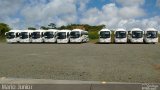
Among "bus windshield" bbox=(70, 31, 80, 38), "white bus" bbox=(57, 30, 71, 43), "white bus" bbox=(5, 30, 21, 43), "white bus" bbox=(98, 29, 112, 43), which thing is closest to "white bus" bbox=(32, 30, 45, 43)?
"white bus" bbox=(5, 30, 21, 43)

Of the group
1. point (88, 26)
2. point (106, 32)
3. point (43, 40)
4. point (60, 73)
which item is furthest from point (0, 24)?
point (60, 73)

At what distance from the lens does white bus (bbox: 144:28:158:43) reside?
196ft

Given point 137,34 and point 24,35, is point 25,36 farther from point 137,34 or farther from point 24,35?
point 137,34

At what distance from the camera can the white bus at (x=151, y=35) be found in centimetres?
5975

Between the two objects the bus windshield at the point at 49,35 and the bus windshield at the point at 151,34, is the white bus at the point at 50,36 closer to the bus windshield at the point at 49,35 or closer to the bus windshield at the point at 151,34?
the bus windshield at the point at 49,35

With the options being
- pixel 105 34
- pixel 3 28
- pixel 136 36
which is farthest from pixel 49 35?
pixel 3 28

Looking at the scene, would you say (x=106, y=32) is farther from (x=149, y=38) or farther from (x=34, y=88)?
(x=34, y=88)

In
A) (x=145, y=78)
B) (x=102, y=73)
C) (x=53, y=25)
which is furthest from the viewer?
(x=53, y=25)

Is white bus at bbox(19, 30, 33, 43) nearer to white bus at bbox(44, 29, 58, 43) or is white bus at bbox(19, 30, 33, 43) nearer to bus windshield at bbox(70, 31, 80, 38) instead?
white bus at bbox(44, 29, 58, 43)

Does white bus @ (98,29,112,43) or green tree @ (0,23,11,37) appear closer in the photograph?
white bus @ (98,29,112,43)

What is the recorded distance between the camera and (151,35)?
60094 millimetres

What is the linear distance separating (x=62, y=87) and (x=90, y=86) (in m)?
0.76

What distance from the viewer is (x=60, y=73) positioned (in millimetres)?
16656

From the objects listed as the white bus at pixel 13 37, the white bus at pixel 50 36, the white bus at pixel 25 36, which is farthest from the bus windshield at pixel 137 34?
the white bus at pixel 13 37
